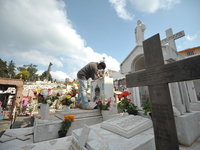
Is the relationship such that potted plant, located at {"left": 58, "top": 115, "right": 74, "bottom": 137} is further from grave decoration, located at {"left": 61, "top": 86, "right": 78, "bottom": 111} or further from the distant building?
the distant building

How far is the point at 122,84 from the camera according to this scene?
53.4 feet

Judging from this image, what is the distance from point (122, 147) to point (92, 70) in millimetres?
3383

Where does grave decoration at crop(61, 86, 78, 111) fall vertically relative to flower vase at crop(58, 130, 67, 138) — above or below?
above

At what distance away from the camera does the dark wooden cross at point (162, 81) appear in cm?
132

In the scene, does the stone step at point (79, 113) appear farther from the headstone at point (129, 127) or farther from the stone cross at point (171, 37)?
the stone cross at point (171, 37)

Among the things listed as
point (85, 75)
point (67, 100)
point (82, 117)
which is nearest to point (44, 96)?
point (67, 100)

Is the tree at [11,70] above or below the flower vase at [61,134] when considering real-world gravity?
above

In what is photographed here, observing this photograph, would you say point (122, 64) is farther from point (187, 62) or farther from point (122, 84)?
point (122, 84)

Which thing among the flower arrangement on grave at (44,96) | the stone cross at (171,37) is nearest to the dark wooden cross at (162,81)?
the flower arrangement on grave at (44,96)

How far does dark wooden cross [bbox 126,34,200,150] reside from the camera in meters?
1.32

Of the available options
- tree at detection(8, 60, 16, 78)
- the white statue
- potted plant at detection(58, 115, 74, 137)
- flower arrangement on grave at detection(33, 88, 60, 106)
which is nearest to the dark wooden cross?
potted plant at detection(58, 115, 74, 137)

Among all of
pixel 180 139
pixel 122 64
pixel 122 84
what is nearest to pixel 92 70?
pixel 122 64

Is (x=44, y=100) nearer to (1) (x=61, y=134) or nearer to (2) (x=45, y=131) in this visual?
(2) (x=45, y=131)

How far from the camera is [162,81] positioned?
1.55 meters
